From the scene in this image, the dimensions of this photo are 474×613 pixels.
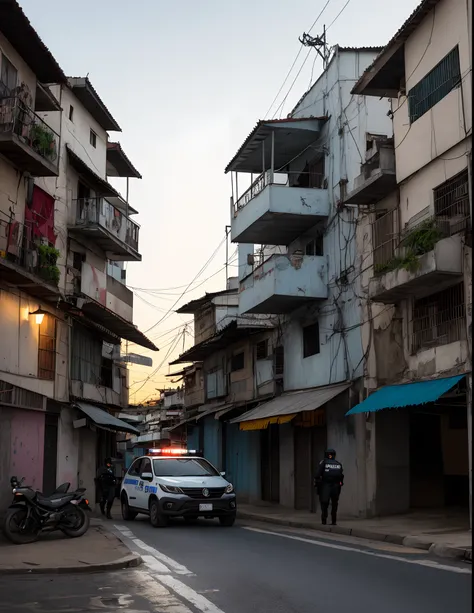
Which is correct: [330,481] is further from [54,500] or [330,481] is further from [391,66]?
[391,66]

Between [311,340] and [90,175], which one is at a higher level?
[90,175]

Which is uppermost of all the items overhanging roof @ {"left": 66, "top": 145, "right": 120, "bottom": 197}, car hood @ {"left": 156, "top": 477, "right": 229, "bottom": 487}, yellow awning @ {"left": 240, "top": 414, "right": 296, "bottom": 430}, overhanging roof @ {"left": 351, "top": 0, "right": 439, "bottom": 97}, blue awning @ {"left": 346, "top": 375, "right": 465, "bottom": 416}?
overhanging roof @ {"left": 66, "top": 145, "right": 120, "bottom": 197}

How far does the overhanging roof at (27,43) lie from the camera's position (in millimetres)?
21953

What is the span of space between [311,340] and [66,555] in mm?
16679

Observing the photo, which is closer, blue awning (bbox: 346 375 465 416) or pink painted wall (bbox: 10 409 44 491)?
blue awning (bbox: 346 375 465 416)

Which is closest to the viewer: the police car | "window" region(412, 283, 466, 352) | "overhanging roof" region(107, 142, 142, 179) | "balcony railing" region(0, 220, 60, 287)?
"window" region(412, 283, 466, 352)

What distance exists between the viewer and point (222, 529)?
19.4 m

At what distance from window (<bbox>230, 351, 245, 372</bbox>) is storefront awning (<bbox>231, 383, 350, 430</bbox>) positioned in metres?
7.39

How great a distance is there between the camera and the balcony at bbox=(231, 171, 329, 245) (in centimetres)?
2723

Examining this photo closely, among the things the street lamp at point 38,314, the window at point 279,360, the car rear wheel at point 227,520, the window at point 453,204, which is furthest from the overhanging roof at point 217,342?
the window at point 453,204

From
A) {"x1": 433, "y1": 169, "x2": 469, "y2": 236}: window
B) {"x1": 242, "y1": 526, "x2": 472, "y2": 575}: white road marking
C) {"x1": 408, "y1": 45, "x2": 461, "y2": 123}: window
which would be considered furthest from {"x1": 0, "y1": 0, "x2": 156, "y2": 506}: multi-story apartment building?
{"x1": 433, "y1": 169, "x2": 469, "y2": 236}: window

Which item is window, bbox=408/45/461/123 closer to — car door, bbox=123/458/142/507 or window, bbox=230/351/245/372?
car door, bbox=123/458/142/507

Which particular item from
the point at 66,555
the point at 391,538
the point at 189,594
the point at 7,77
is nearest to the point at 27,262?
the point at 7,77

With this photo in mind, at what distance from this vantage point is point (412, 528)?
18.1 metres
